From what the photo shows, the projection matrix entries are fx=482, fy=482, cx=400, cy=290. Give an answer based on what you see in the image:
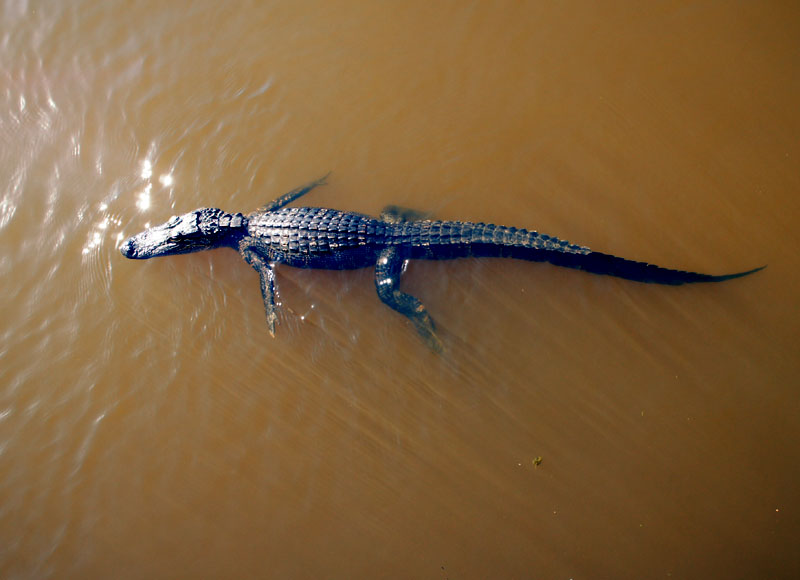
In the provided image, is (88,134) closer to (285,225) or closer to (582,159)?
(285,225)

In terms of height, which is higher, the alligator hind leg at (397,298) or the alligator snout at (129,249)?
the alligator snout at (129,249)

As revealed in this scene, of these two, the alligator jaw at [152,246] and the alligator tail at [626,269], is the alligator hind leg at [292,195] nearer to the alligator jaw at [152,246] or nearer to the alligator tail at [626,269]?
the alligator jaw at [152,246]

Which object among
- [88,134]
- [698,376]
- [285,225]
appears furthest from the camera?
[88,134]

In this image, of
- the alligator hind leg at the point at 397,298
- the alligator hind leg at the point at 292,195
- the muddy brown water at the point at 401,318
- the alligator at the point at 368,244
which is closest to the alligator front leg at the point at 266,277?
the alligator at the point at 368,244

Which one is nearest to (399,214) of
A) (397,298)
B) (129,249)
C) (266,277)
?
(397,298)

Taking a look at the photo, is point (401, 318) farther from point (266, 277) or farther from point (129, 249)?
point (129, 249)

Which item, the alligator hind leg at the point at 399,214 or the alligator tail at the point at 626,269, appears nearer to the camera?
the alligator tail at the point at 626,269

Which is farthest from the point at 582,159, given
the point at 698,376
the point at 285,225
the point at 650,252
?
the point at 285,225
